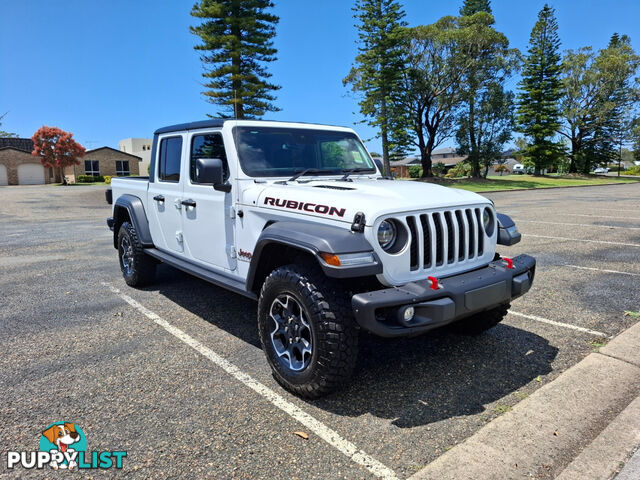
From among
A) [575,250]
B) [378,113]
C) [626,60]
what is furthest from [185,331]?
[626,60]

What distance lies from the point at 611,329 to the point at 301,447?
3.36 m

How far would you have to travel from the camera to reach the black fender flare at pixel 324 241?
8.83 feet

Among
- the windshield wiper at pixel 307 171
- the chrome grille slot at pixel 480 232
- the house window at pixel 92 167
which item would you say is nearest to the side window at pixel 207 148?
the windshield wiper at pixel 307 171

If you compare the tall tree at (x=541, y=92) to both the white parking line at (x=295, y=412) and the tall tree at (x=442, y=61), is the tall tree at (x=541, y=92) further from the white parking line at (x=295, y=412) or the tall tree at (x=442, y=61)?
the white parking line at (x=295, y=412)

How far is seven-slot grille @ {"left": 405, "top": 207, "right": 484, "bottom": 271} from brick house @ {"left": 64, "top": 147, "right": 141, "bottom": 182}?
57.4m

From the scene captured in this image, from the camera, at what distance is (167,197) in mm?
4875

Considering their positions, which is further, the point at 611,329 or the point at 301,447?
the point at 611,329

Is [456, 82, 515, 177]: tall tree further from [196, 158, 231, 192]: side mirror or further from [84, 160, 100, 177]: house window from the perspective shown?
[84, 160, 100, 177]: house window

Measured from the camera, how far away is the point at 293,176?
157 inches

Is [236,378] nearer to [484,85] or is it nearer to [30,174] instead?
[484,85]

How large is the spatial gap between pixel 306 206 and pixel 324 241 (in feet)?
1.56

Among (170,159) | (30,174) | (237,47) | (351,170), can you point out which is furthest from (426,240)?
(30,174)

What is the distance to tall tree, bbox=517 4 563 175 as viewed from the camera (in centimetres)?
4344

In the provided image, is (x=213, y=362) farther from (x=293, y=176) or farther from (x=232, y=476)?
(x=293, y=176)
